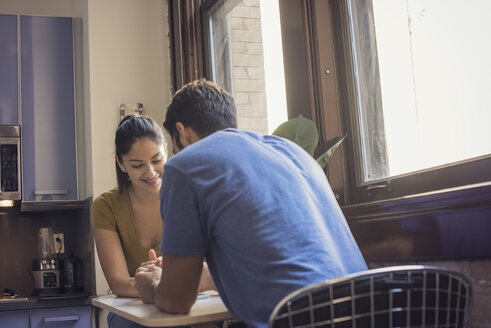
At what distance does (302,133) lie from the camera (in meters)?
1.96

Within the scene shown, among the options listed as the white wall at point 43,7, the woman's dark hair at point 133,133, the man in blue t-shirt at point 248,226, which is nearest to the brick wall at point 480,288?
the man in blue t-shirt at point 248,226

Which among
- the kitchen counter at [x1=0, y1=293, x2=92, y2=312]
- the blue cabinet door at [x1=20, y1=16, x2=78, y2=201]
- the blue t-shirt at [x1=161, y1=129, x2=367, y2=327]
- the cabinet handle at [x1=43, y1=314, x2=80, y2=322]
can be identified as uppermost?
the blue cabinet door at [x1=20, y1=16, x2=78, y2=201]

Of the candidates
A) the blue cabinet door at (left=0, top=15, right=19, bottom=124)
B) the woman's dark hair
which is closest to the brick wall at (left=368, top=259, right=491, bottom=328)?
the woman's dark hair

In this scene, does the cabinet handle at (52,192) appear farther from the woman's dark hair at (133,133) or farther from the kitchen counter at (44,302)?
the woman's dark hair at (133,133)

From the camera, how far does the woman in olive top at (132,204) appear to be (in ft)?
7.18

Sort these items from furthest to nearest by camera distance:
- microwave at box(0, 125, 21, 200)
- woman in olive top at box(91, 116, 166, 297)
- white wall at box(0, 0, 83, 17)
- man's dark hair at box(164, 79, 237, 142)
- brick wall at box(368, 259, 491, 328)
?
white wall at box(0, 0, 83, 17) → microwave at box(0, 125, 21, 200) → woman in olive top at box(91, 116, 166, 297) → man's dark hair at box(164, 79, 237, 142) → brick wall at box(368, 259, 491, 328)

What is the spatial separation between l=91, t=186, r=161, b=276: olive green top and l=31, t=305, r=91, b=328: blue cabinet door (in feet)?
4.48

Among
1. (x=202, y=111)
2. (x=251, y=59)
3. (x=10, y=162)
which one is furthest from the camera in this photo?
(x=10, y=162)

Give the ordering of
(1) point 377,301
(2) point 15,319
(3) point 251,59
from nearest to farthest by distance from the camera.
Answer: (1) point 377,301 → (3) point 251,59 → (2) point 15,319

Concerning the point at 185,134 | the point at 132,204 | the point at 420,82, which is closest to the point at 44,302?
the point at 132,204

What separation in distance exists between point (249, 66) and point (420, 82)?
141 centimetres

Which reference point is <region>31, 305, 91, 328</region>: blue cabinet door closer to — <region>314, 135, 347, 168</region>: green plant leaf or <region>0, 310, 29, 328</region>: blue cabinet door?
<region>0, 310, 29, 328</region>: blue cabinet door

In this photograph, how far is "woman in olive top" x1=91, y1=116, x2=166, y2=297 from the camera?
2.19 metres

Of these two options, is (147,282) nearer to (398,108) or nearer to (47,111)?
(398,108)
